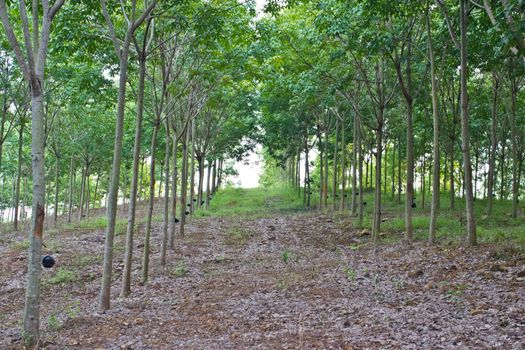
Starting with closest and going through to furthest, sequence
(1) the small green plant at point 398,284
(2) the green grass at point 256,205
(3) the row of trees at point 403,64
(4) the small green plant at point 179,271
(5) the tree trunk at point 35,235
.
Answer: (5) the tree trunk at point 35,235 < (1) the small green plant at point 398,284 < (3) the row of trees at point 403,64 < (4) the small green plant at point 179,271 < (2) the green grass at point 256,205

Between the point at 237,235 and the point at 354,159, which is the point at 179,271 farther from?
the point at 354,159

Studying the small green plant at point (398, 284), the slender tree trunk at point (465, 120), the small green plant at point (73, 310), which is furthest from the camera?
the slender tree trunk at point (465, 120)

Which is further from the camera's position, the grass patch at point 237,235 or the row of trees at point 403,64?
the grass patch at point 237,235

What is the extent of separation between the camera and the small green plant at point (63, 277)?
11.3 m

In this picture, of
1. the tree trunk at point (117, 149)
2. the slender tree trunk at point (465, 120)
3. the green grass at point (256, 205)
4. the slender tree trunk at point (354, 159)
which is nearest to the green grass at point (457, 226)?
the slender tree trunk at point (465, 120)

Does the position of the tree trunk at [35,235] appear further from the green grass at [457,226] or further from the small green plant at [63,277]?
the green grass at [457,226]

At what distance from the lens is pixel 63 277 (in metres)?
11.5

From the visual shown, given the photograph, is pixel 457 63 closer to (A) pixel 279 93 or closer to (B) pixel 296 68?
(B) pixel 296 68

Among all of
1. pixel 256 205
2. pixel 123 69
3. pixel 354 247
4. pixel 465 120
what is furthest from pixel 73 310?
pixel 256 205

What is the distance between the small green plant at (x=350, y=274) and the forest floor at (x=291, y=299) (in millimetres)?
53

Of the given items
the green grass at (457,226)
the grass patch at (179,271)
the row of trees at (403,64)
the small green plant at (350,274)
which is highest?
the row of trees at (403,64)

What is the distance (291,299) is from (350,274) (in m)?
2.40

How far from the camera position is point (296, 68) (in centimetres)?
1527

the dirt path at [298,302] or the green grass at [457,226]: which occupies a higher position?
the green grass at [457,226]
